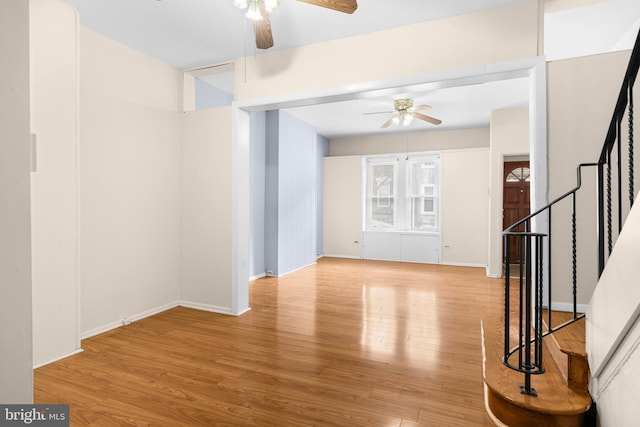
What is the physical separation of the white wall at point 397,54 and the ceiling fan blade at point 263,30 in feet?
2.68

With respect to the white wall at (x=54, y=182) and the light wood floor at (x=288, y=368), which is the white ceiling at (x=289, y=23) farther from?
the light wood floor at (x=288, y=368)

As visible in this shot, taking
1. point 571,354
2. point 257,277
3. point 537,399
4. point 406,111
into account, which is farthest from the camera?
point 257,277

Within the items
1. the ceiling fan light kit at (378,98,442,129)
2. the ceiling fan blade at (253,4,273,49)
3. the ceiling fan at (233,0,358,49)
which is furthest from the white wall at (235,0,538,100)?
the ceiling fan light kit at (378,98,442,129)

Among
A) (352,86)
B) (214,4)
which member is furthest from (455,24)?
(214,4)

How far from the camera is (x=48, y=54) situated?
276cm

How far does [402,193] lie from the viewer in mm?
7777

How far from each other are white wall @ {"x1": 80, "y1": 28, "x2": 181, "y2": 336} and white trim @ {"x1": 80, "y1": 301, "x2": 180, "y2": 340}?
1cm

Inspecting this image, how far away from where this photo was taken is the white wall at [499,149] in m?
5.73

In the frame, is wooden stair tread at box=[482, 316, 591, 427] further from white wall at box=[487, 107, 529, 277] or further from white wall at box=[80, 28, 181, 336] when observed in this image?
white wall at box=[487, 107, 529, 277]

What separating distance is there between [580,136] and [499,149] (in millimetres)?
3262

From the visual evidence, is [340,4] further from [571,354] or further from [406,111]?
[406,111]

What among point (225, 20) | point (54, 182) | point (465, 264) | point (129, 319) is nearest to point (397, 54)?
point (225, 20)

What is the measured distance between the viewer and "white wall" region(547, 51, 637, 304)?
2.68 m

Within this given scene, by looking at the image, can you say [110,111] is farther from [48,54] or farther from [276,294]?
[276,294]
